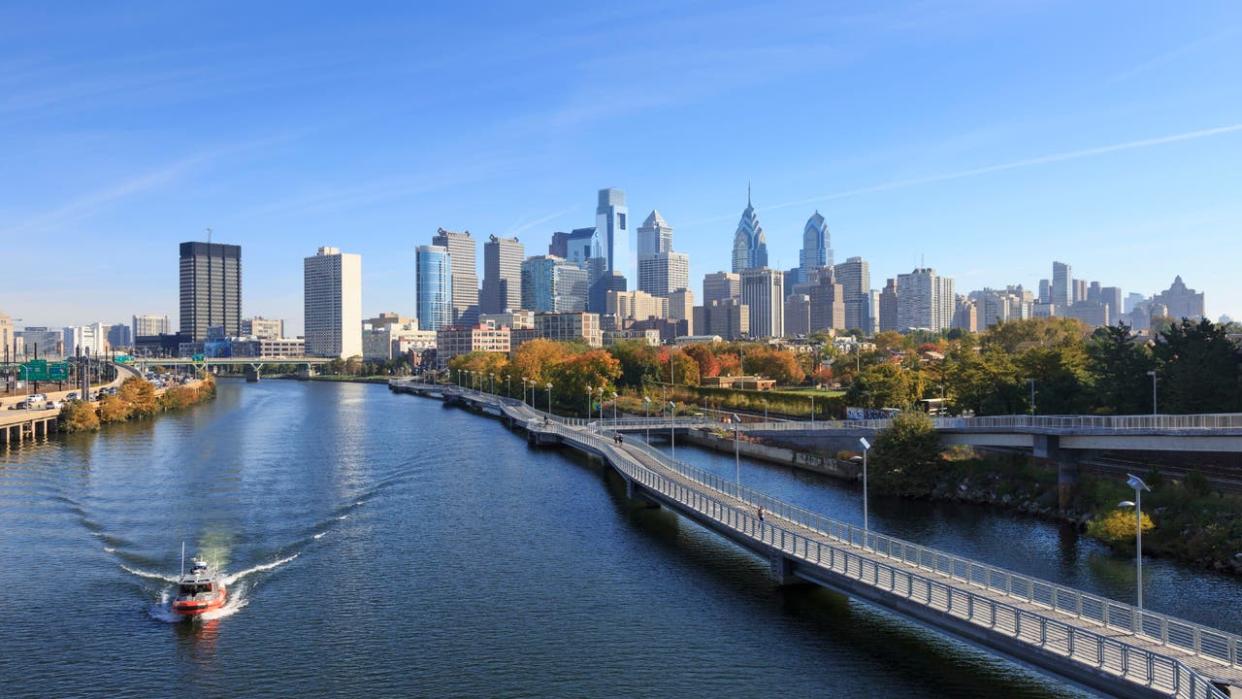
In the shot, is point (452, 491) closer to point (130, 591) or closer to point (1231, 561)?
point (130, 591)

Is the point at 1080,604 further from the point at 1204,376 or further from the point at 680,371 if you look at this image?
the point at 680,371

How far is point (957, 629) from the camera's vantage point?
27344 millimetres

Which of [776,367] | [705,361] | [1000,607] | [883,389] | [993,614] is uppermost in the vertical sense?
[705,361]

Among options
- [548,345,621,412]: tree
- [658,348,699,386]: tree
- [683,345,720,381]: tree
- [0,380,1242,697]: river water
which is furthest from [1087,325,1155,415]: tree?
[683,345,720,381]: tree

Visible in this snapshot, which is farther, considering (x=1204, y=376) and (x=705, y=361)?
(x=705, y=361)

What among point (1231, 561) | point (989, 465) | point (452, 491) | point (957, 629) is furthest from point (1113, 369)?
point (452, 491)

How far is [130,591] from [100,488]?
87.8 feet

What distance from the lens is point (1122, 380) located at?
195 ft

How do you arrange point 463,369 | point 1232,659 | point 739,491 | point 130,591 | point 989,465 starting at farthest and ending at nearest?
1. point 463,369
2. point 989,465
3. point 739,491
4. point 130,591
5. point 1232,659

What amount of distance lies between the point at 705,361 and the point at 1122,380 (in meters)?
82.0

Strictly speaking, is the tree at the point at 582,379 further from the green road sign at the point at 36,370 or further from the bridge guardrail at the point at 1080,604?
the bridge guardrail at the point at 1080,604

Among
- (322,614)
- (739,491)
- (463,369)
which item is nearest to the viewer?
(322,614)

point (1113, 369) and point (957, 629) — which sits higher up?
point (1113, 369)

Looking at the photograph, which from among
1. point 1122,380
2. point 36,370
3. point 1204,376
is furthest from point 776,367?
point 36,370
